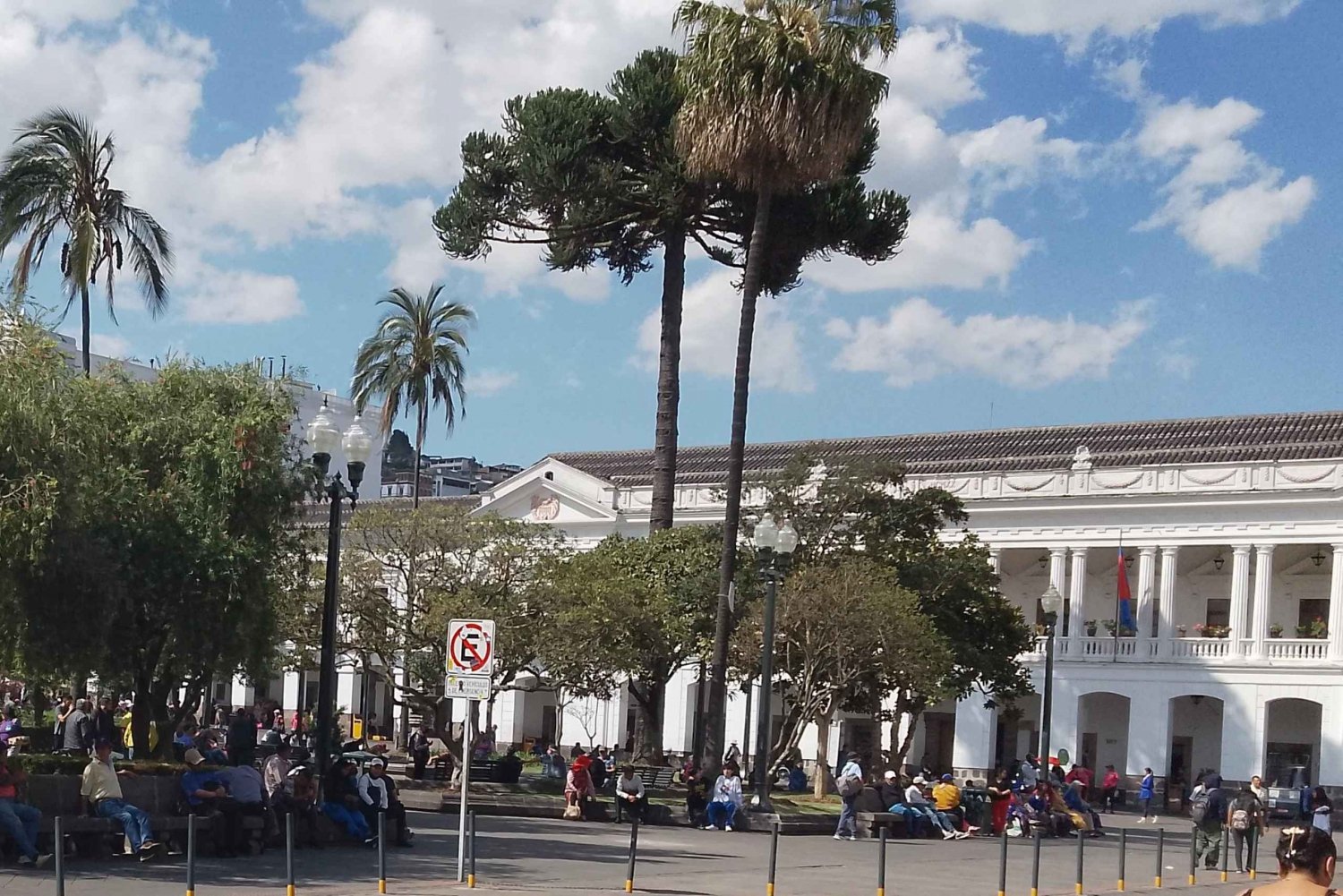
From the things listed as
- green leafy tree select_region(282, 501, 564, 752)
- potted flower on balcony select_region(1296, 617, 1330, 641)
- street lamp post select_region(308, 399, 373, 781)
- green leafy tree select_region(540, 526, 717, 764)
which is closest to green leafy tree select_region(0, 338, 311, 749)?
street lamp post select_region(308, 399, 373, 781)

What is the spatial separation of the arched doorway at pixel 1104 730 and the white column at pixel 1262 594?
21.4 feet

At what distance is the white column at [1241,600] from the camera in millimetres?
56188

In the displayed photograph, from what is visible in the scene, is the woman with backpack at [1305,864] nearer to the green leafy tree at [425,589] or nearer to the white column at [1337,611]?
the green leafy tree at [425,589]

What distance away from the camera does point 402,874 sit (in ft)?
61.5

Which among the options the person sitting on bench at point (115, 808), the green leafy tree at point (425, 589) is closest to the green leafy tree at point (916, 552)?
the green leafy tree at point (425, 589)

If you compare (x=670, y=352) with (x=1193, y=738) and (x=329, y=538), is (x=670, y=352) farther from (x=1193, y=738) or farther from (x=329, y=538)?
(x=1193, y=738)

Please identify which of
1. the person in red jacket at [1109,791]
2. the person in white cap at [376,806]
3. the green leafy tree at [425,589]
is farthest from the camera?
the person in red jacket at [1109,791]

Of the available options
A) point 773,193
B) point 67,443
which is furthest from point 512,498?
point 67,443

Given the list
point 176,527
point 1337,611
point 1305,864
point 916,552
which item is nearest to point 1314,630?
point 1337,611

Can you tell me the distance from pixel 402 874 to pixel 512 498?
51.4 metres

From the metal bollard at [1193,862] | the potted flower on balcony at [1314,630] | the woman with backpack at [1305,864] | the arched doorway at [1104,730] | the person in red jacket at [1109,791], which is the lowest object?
the person in red jacket at [1109,791]

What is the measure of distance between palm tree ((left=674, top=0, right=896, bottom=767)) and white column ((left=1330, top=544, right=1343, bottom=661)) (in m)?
27.3

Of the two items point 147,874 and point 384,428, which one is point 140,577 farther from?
point 384,428

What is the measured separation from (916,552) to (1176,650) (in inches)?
705
